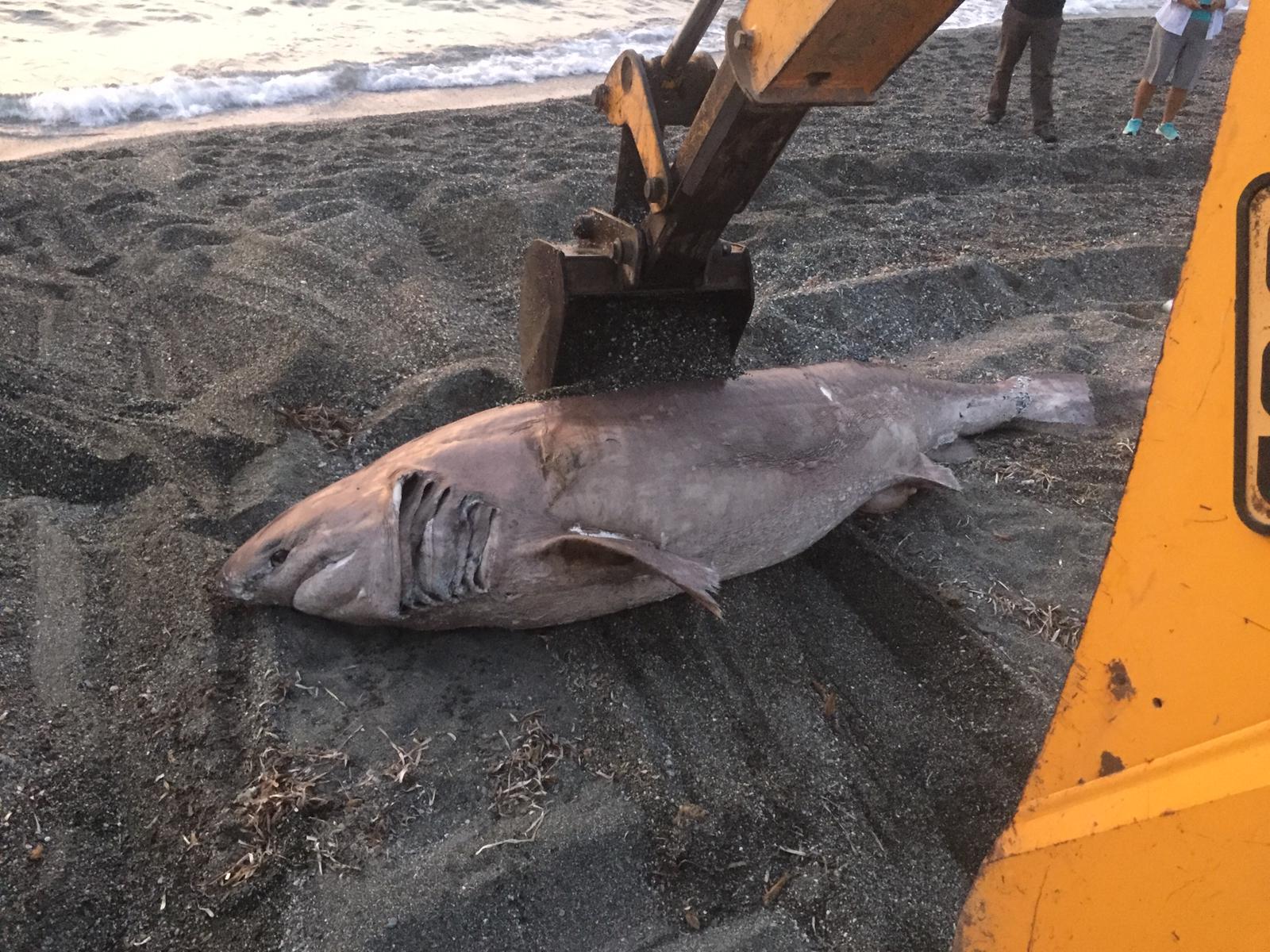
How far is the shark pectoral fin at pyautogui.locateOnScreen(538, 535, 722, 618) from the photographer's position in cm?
300

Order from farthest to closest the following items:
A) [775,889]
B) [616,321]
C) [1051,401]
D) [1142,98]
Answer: [1142,98] → [1051,401] → [616,321] → [775,889]

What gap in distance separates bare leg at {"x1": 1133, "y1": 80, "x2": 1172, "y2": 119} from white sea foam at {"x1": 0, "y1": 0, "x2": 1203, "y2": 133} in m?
2.62

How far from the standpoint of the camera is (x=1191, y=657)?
1.46m

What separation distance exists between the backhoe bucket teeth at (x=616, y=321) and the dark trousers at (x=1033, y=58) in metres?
7.03

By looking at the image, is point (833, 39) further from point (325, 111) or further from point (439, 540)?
point (325, 111)

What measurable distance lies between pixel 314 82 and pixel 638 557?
28.6ft

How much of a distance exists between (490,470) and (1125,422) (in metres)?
3.48

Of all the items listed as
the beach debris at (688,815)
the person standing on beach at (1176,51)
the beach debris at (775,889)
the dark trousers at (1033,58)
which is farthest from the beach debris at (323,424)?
the person standing on beach at (1176,51)

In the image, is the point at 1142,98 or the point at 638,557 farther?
the point at 1142,98

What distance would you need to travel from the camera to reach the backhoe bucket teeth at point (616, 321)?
10.2ft

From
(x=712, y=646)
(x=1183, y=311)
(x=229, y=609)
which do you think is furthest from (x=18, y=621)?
(x=1183, y=311)

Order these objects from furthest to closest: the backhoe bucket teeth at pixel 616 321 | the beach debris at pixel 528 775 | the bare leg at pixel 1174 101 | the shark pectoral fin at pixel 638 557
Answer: the bare leg at pixel 1174 101 → the backhoe bucket teeth at pixel 616 321 → the shark pectoral fin at pixel 638 557 → the beach debris at pixel 528 775

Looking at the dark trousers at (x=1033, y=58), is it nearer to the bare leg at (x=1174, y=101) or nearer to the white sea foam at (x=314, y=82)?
the bare leg at (x=1174, y=101)

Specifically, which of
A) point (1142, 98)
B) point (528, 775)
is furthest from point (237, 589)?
point (1142, 98)
